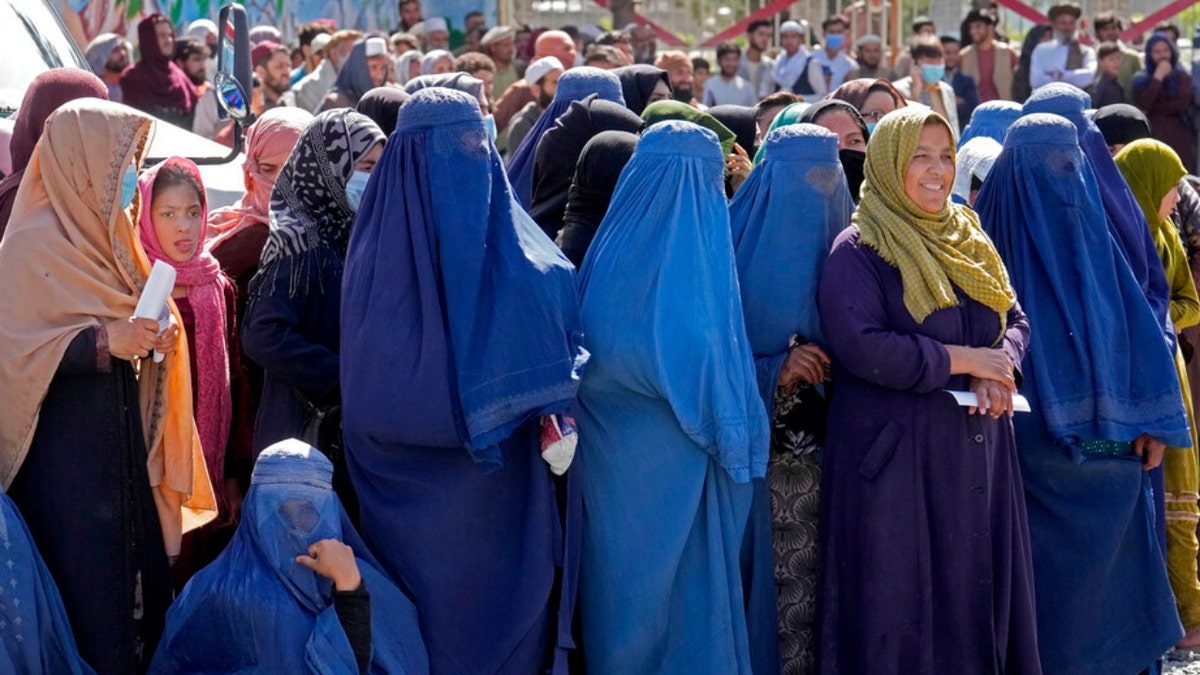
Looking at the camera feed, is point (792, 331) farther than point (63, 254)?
Yes

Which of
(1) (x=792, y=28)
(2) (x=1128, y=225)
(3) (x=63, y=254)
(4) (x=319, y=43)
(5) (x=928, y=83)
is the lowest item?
(1) (x=792, y=28)

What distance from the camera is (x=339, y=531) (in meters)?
4.13

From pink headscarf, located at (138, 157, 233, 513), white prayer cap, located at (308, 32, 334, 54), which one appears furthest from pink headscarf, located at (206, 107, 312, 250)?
white prayer cap, located at (308, 32, 334, 54)

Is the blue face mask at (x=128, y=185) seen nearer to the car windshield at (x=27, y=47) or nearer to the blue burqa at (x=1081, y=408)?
the car windshield at (x=27, y=47)

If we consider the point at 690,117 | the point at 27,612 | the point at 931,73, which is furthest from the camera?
the point at 931,73

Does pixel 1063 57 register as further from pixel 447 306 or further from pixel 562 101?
pixel 447 306

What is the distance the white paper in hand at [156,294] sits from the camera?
405cm

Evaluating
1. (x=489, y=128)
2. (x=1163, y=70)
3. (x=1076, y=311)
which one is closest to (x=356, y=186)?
(x=489, y=128)

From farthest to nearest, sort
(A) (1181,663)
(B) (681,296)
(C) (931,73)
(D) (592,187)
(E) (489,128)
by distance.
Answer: (C) (931,73)
(A) (1181,663)
(E) (489,128)
(D) (592,187)
(B) (681,296)

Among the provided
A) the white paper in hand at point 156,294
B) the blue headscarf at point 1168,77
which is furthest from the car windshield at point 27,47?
the blue headscarf at point 1168,77

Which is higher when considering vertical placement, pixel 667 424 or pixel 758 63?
pixel 667 424

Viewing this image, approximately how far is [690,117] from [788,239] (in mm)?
1129

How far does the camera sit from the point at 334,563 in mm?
4027

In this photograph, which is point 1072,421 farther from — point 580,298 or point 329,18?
point 329,18
